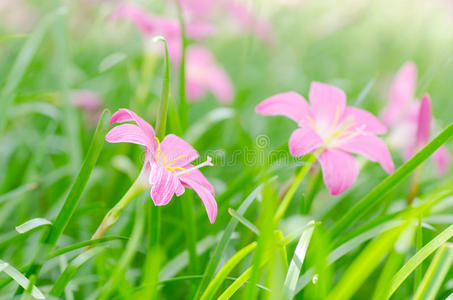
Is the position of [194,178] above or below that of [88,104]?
above

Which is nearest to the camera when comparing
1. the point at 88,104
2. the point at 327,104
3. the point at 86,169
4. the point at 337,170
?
the point at 86,169

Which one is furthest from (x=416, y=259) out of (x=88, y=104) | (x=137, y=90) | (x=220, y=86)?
(x=220, y=86)

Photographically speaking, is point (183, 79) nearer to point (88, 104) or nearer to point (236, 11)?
point (88, 104)

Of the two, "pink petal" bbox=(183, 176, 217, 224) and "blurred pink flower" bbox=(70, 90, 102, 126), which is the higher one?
"pink petal" bbox=(183, 176, 217, 224)

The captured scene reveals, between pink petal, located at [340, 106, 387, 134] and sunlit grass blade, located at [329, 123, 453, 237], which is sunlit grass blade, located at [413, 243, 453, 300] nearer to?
sunlit grass blade, located at [329, 123, 453, 237]

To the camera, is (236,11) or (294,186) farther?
(236,11)

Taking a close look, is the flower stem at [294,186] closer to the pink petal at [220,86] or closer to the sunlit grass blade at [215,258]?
the sunlit grass blade at [215,258]

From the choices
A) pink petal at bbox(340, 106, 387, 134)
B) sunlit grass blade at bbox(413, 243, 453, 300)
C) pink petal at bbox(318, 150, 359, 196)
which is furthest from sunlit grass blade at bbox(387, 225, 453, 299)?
pink petal at bbox(340, 106, 387, 134)
